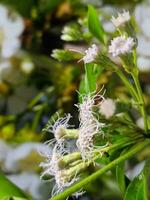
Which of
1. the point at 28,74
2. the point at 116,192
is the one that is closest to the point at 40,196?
the point at 116,192

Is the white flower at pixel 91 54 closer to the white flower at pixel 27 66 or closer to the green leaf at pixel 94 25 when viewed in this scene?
the green leaf at pixel 94 25

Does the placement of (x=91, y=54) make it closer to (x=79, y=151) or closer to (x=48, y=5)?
(x=79, y=151)

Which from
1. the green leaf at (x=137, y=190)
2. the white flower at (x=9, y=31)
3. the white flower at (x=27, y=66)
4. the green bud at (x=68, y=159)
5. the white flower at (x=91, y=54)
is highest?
the white flower at (x=9, y=31)

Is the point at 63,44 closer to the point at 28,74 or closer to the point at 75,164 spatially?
the point at 28,74

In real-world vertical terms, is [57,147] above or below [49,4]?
below

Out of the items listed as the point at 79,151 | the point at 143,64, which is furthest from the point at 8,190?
the point at 143,64

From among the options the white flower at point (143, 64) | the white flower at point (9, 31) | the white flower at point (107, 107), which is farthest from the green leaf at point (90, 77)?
the white flower at point (9, 31)

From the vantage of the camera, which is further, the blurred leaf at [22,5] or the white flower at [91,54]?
the blurred leaf at [22,5]
